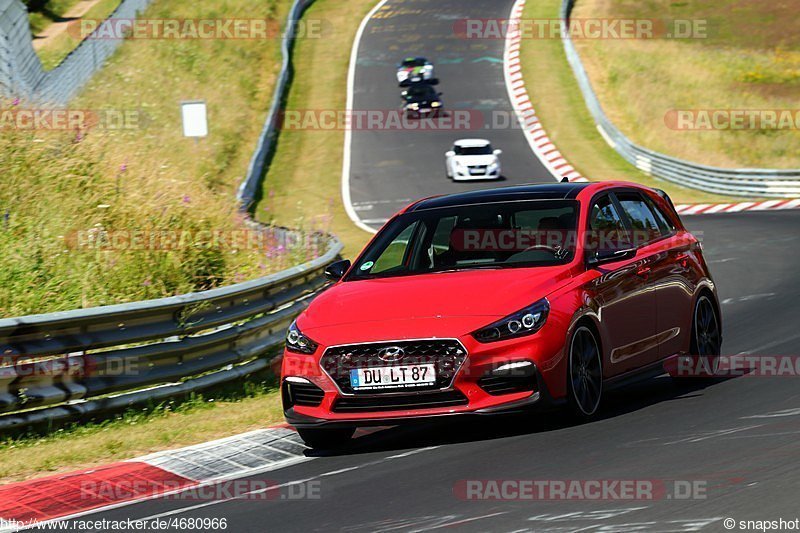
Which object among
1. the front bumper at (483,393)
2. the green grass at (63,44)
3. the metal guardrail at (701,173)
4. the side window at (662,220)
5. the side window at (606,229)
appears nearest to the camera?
the front bumper at (483,393)

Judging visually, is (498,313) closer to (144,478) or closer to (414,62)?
(144,478)

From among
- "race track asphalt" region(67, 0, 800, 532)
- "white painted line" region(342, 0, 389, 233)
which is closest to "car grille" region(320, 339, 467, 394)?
"race track asphalt" region(67, 0, 800, 532)

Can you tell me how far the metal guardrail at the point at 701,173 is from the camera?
114ft

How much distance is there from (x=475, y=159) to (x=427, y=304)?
29407 millimetres

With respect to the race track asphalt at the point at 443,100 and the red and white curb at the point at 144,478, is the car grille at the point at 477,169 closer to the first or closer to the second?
the race track asphalt at the point at 443,100

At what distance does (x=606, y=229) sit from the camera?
31.1 feet

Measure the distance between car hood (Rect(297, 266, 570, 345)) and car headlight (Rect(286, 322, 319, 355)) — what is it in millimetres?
48

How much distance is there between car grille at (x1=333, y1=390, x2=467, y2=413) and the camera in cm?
803

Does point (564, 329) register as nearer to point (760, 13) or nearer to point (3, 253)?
point (3, 253)

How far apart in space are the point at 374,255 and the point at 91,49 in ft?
116

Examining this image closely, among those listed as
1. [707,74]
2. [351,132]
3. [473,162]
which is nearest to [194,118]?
[473,162]

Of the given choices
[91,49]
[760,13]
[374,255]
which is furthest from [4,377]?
[760,13]

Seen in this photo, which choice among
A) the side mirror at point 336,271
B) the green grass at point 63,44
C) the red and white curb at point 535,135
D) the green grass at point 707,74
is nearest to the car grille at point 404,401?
the side mirror at point 336,271

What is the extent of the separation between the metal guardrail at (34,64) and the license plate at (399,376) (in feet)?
34.1
